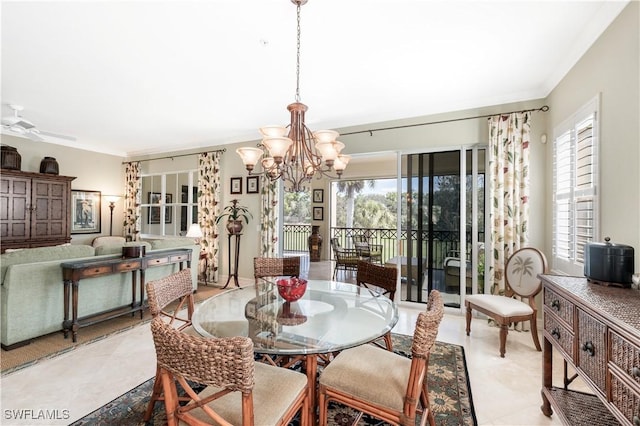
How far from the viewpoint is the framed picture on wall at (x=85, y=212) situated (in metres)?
6.01

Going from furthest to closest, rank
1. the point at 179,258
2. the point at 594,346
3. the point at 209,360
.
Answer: the point at 179,258 → the point at 594,346 → the point at 209,360

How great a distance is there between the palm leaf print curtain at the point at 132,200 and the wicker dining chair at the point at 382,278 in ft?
19.2

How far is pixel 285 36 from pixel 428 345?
2.45 metres

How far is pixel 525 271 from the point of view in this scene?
3062 millimetres

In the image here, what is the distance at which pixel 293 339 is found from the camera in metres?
1.57

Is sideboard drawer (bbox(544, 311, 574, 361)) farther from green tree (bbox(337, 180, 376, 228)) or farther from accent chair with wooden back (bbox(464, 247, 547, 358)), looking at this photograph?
green tree (bbox(337, 180, 376, 228))

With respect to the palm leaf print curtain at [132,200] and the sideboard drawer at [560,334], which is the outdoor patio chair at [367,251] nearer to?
the sideboard drawer at [560,334]

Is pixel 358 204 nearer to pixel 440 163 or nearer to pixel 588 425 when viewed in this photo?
pixel 440 163

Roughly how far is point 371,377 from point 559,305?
1.17 meters

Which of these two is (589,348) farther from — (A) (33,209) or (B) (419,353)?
(A) (33,209)

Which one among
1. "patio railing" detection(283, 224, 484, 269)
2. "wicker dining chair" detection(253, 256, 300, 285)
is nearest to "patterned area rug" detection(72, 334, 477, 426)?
"wicker dining chair" detection(253, 256, 300, 285)

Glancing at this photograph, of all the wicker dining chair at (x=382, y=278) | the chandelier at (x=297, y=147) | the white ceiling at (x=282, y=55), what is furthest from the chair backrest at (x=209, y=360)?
the white ceiling at (x=282, y=55)

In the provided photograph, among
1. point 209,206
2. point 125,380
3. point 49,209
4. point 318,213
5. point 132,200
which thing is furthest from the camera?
point 318,213

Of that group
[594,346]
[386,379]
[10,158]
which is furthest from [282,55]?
[10,158]
